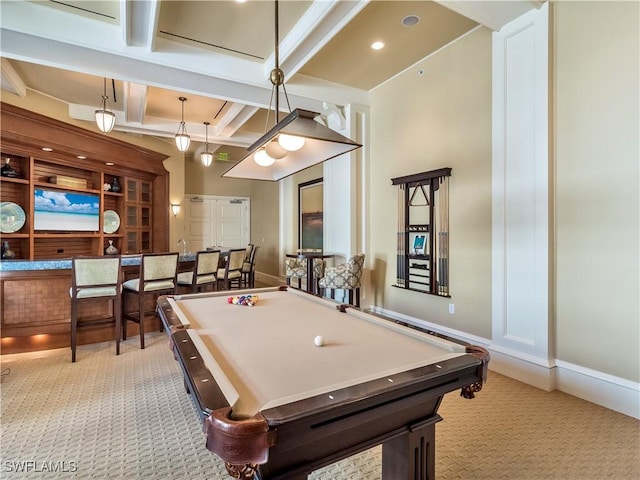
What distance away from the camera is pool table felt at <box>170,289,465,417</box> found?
4.00 feet

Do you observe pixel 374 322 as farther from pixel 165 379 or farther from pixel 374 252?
pixel 374 252

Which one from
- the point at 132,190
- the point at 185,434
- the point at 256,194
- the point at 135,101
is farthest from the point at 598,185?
the point at 256,194

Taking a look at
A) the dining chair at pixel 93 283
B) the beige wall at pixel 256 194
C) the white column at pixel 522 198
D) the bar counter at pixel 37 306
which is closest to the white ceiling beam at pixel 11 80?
the bar counter at pixel 37 306

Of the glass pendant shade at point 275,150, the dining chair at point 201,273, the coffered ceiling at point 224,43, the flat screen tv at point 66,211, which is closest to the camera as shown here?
the glass pendant shade at point 275,150

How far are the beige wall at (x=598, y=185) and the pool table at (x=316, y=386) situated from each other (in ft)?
5.85

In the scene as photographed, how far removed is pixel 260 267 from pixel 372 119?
5691mm

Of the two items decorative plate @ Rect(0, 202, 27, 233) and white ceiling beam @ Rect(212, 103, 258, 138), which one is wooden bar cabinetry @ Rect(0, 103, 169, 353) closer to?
decorative plate @ Rect(0, 202, 27, 233)

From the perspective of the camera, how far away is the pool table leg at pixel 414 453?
1465mm

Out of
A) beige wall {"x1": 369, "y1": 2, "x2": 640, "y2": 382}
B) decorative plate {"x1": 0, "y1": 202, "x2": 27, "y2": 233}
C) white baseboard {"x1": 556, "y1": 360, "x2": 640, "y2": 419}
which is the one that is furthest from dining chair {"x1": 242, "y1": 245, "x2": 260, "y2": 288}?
white baseboard {"x1": 556, "y1": 360, "x2": 640, "y2": 419}

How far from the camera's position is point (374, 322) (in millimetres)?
2064

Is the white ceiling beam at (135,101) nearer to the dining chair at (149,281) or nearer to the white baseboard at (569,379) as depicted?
the dining chair at (149,281)

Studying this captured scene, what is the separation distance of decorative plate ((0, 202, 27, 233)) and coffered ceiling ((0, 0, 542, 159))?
1.64m

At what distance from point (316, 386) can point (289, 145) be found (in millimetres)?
1570

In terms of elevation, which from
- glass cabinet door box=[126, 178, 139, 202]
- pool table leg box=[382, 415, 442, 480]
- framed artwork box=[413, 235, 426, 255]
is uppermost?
glass cabinet door box=[126, 178, 139, 202]
